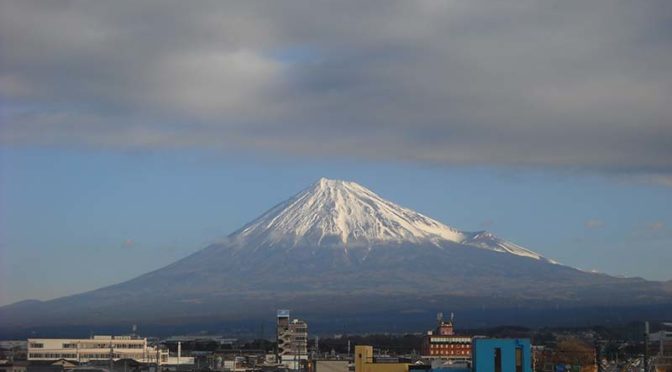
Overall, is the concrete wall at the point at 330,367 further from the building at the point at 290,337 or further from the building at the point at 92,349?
the building at the point at 290,337

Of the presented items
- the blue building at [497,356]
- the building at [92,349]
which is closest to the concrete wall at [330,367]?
the blue building at [497,356]

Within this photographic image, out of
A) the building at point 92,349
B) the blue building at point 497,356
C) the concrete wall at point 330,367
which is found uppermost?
the blue building at point 497,356

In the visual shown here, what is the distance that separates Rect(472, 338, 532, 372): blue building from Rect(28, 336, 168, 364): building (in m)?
53.5

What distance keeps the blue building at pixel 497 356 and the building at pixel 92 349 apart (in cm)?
5352

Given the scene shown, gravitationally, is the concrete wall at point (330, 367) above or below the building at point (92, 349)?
above

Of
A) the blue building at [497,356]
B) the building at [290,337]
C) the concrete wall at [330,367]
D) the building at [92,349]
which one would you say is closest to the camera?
the blue building at [497,356]

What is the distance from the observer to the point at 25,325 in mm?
179000

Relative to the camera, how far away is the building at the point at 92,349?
89.4m

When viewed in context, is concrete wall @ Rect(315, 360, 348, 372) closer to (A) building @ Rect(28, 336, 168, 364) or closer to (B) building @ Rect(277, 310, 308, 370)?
(A) building @ Rect(28, 336, 168, 364)

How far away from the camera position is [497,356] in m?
36.2

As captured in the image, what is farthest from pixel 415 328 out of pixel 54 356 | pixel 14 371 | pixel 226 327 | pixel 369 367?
pixel 369 367

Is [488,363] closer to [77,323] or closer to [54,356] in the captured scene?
[54,356]

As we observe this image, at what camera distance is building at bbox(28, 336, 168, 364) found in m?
89.4

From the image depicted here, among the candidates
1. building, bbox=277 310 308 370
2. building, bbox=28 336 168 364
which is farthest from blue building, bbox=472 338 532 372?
building, bbox=277 310 308 370
